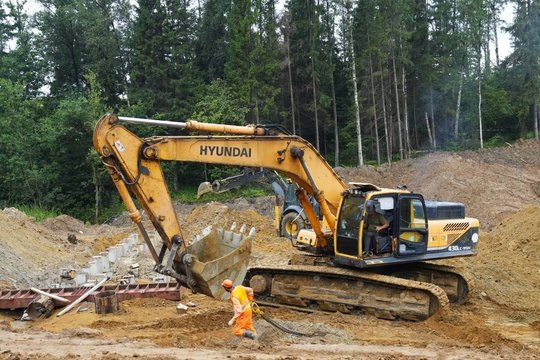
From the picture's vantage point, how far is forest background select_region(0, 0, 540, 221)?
1350 inches

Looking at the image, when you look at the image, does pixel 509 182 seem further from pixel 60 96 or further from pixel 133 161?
pixel 60 96

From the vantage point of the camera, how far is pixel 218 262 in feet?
30.1

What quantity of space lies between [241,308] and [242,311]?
0.21 feet

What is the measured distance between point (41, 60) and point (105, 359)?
40.5 metres

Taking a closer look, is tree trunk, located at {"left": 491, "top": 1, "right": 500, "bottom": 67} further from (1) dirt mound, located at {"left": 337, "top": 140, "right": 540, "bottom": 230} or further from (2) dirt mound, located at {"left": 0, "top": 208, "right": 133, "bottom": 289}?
(2) dirt mound, located at {"left": 0, "top": 208, "right": 133, "bottom": 289}

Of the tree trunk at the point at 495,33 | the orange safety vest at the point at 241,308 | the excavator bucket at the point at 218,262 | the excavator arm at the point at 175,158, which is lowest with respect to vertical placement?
the orange safety vest at the point at 241,308

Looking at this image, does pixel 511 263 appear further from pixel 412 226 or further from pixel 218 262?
pixel 218 262

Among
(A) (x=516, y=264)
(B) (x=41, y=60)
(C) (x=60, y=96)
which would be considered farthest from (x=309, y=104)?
(A) (x=516, y=264)

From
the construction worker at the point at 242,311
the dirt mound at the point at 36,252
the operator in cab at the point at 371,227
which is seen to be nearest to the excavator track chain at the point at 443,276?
the operator in cab at the point at 371,227

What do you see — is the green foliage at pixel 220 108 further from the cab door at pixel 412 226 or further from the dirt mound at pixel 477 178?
the cab door at pixel 412 226

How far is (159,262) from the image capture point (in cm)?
880

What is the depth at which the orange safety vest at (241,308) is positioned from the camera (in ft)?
26.7

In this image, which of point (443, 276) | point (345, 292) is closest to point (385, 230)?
point (345, 292)

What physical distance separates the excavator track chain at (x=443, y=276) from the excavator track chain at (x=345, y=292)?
100cm
